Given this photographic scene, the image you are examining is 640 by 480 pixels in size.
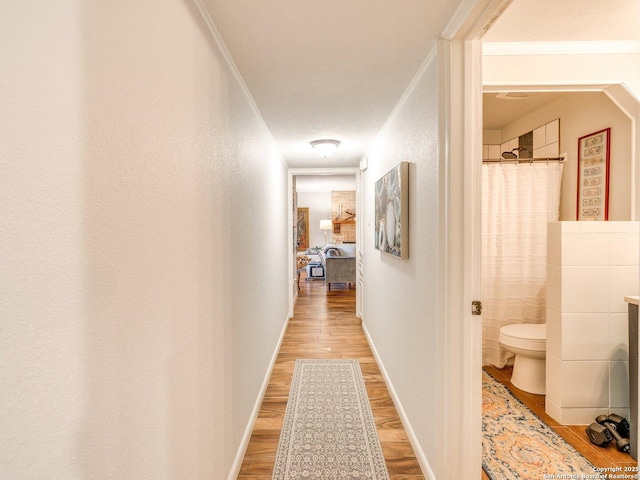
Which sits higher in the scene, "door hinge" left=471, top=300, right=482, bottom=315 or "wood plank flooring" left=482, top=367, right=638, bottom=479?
"door hinge" left=471, top=300, right=482, bottom=315

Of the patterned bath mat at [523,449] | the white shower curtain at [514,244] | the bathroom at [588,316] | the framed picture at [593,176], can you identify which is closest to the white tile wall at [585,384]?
the bathroom at [588,316]

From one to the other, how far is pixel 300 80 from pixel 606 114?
2.38 metres

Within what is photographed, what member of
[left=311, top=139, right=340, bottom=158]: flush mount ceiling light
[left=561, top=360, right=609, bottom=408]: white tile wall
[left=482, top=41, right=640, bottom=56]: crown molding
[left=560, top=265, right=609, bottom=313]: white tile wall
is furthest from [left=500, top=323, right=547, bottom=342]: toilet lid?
[left=311, top=139, right=340, bottom=158]: flush mount ceiling light

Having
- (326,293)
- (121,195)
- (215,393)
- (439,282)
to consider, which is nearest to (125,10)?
(121,195)

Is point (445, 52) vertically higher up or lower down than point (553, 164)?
higher up

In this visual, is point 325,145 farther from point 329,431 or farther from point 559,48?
point 329,431

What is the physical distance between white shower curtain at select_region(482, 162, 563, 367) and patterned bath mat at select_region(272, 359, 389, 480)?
1.45 metres

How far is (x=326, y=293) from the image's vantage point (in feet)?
21.8

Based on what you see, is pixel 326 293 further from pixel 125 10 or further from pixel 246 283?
pixel 125 10

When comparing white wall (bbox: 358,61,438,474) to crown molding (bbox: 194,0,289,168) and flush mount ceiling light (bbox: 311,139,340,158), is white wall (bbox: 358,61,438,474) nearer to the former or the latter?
flush mount ceiling light (bbox: 311,139,340,158)

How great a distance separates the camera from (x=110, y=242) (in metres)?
0.75

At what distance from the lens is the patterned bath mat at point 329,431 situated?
1.83m

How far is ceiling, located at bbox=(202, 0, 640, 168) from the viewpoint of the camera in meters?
1.34

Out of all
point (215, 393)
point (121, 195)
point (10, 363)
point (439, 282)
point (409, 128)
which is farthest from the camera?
point (409, 128)
